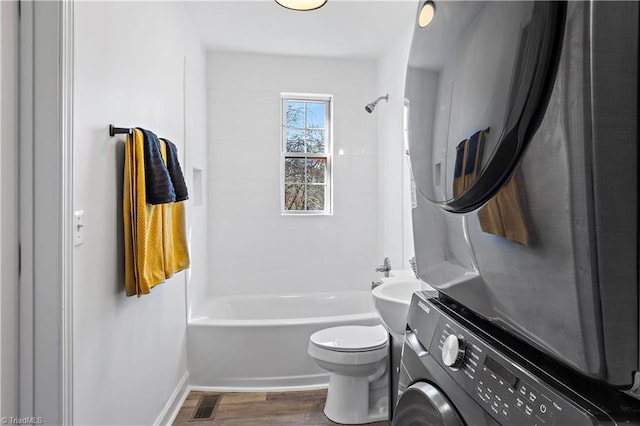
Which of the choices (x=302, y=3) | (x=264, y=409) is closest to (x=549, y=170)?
(x=302, y=3)

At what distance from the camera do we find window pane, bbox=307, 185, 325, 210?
362 cm

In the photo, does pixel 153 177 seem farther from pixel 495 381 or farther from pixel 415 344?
pixel 495 381

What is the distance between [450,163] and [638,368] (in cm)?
32

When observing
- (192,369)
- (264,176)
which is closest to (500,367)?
(192,369)

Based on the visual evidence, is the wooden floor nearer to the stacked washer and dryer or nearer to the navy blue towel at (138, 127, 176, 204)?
the navy blue towel at (138, 127, 176, 204)

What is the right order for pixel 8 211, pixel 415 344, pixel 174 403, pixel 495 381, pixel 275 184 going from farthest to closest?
pixel 275 184, pixel 174 403, pixel 8 211, pixel 415 344, pixel 495 381

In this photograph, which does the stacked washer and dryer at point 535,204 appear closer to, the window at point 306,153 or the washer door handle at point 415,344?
the washer door handle at point 415,344

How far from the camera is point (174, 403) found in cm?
228

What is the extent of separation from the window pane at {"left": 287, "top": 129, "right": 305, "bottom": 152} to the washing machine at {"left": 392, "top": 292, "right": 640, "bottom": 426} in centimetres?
292

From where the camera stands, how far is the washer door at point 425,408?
57 centimetres

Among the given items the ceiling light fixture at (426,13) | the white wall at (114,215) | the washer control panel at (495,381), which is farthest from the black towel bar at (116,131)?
the washer control panel at (495,381)

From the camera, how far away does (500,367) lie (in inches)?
19.4

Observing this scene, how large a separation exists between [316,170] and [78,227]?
8.28ft

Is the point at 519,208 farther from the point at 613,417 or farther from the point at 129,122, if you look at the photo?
the point at 129,122
